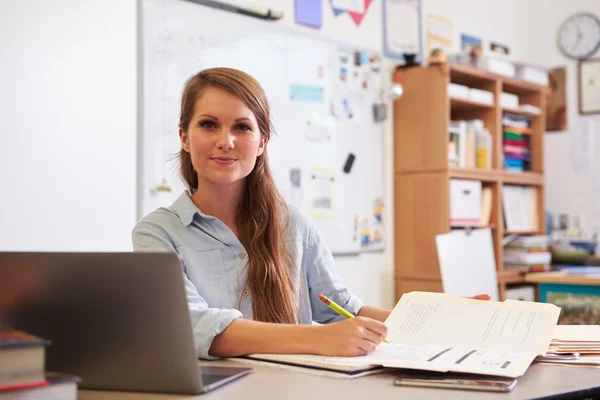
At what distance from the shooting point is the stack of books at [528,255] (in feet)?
13.5

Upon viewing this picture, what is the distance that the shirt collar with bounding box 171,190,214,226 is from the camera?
1525 mm

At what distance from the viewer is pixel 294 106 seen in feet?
11.2

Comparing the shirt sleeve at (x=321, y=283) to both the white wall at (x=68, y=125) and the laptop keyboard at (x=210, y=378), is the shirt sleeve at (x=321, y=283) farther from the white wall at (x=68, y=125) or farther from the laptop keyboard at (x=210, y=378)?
the white wall at (x=68, y=125)

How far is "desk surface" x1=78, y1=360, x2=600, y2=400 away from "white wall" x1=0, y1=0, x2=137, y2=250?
4.70ft

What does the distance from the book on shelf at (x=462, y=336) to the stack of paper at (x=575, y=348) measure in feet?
0.12

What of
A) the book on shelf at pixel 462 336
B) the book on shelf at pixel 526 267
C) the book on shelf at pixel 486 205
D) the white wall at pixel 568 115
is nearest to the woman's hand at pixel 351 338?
the book on shelf at pixel 462 336

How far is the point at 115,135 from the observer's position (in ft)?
8.41

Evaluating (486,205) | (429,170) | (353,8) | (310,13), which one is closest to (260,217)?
(310,13)

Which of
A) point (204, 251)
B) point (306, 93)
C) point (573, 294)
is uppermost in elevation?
point (306, 93)

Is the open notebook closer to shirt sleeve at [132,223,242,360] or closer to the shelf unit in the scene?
shirt sleeve at [132,223,242,360]

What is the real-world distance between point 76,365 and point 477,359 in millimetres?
590

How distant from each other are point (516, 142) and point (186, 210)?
325 centimetres

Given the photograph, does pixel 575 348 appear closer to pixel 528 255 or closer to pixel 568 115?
pixel 528 255

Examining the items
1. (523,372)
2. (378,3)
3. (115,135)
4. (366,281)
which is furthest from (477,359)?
(378,3)
